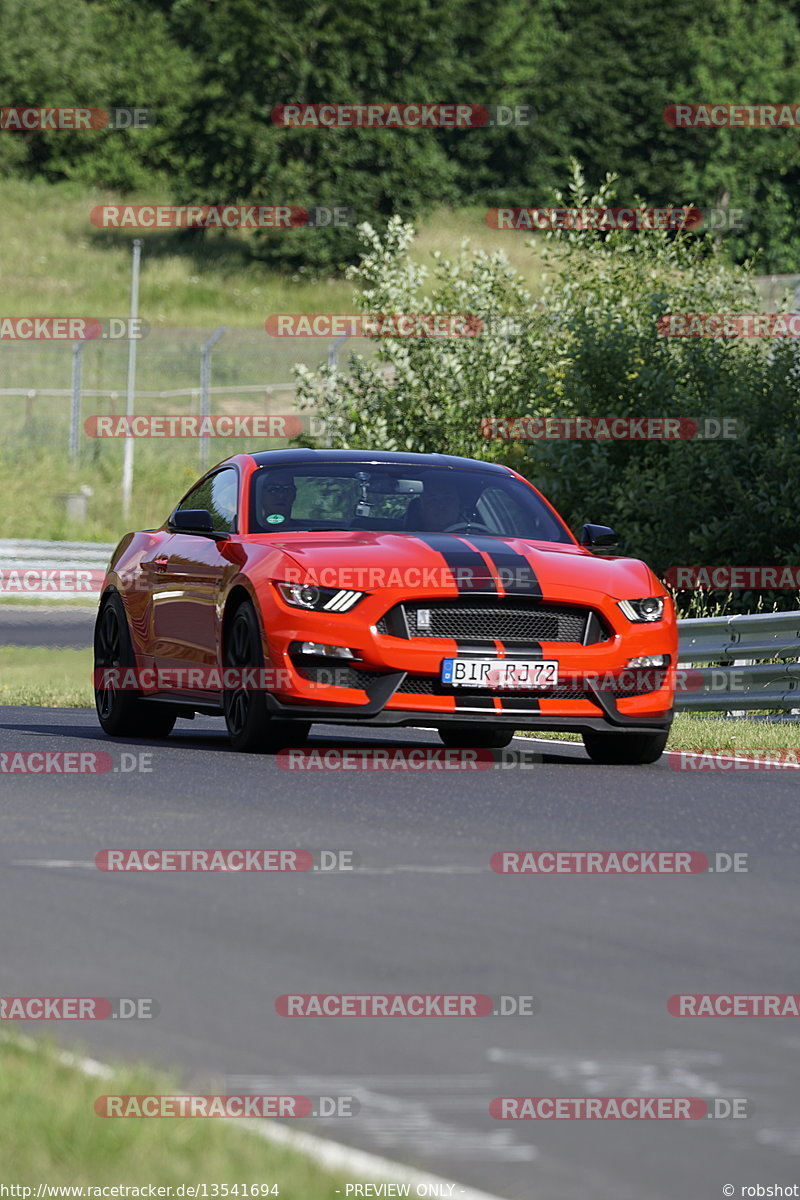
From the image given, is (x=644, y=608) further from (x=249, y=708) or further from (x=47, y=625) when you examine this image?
(x=47, y=625)

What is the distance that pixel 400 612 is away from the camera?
37.1ft

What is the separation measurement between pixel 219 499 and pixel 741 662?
215 inches

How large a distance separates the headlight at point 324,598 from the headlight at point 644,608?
4.70 ft

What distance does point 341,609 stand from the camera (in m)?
11.3

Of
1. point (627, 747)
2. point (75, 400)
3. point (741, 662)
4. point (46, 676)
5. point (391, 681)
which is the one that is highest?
point (391, 681)

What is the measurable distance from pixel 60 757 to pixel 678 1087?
295 inches

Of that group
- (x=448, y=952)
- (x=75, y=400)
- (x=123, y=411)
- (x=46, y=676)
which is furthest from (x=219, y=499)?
(x=123, y=411)

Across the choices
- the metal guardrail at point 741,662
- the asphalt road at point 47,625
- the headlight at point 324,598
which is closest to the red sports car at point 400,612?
the headlight at point 324,598

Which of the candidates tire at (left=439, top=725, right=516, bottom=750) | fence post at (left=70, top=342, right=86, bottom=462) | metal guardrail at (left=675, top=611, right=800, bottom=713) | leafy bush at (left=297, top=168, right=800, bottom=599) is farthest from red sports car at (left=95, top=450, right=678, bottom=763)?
fence post at (left=70, top=342, right=86, bottom=462)

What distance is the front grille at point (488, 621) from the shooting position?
11352mm

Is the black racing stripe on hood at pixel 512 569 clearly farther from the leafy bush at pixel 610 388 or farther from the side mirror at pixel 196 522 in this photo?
the leafy bush at pixel 610 388

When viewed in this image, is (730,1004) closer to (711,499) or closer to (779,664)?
(779,664)

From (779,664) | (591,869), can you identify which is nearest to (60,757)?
(591,869)

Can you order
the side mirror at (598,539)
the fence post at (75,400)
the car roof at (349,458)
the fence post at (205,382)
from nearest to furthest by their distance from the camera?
1. the side mirror at (598,539)
2. the car roof at (349,458)
3. the fence post at (205,382)
4. the fence post at (75,400)
